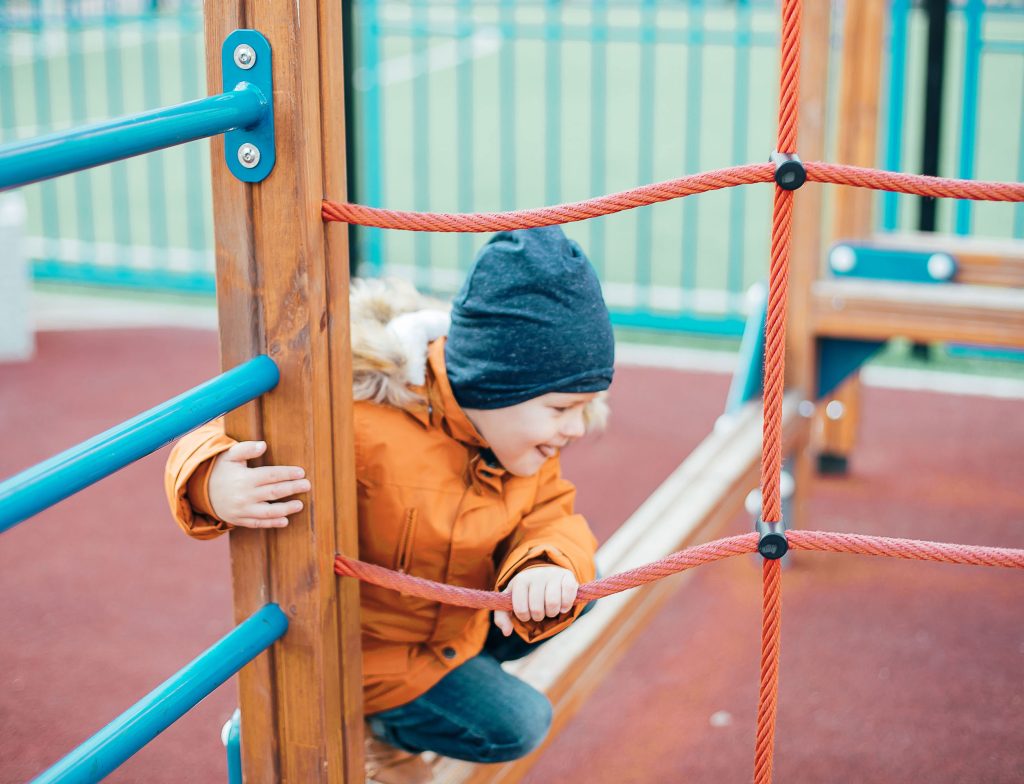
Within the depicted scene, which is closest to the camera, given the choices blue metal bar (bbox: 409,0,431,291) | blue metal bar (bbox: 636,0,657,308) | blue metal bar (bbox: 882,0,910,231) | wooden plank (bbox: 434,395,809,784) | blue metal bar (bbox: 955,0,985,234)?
wooden plank (bbox: 434,395,809,784)

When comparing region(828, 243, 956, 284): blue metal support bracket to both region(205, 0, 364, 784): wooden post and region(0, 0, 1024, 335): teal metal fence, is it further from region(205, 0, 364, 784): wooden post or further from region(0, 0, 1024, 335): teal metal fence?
region(205, 0, 364, 784): wooden post

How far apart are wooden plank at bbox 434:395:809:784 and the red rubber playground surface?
245 millimetres

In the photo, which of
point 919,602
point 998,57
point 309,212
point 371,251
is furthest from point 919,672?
point 998,57

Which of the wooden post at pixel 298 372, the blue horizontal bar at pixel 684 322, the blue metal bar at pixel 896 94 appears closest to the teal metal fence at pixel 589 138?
the blue horizontal bar at pixel 684 322

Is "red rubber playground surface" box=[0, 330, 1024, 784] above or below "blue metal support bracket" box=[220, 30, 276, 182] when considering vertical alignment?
below

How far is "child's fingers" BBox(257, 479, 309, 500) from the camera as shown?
1.33 meters

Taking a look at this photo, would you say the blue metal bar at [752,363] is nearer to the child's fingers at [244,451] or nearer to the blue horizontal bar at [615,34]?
the child's fingers at [244,451]

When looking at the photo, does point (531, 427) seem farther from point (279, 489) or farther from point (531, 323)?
point (279, 489)

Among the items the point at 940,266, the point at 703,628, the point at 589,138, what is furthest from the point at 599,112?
the point at 589,138

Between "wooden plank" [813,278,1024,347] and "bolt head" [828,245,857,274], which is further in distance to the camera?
"bolt head" [828,245,857,274]

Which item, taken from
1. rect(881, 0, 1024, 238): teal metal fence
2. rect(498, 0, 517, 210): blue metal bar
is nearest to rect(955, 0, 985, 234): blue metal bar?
rect(881, 0, 1024, 238): teal metal fence

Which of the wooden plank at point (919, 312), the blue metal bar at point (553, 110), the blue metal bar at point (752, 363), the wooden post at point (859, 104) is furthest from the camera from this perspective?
the blue metal bar at point (553, 110)

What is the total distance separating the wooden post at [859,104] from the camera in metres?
3.31

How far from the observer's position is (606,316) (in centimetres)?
162
